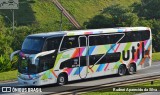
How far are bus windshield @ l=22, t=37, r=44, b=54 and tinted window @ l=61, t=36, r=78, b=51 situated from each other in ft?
5.27

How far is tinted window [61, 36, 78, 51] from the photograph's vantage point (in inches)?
969

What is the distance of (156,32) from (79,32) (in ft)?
110

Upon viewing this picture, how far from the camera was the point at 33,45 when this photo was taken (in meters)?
23.9

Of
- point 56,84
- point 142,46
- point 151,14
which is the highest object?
point 151,14

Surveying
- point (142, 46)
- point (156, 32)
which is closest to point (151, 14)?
point (156, 32)

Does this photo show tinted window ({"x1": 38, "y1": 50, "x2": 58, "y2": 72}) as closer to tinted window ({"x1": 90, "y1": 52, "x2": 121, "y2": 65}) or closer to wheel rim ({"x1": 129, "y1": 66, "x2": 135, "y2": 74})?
tinted window ({"x1": 90, "y1": 52, "x2": 121, "y2": 65})

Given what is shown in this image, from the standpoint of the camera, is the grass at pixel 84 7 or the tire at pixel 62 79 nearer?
the tire at pixel 62 79

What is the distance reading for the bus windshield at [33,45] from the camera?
23531 millimetres

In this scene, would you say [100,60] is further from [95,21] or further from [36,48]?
[95,21]

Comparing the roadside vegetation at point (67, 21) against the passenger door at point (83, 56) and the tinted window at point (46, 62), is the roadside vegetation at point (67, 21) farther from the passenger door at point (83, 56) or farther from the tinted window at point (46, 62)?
the tinted window at point (46, 62)

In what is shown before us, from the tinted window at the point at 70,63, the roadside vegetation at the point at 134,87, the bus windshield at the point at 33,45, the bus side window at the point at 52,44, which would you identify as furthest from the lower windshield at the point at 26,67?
the roadside vegetation at the point at 134,87

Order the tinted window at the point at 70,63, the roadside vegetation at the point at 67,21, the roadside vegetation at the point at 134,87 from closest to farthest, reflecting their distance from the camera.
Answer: the roadside vegetation at the point at 134,87
the tinted window at the point at 70,63
the roadside vegetation at the point at 67,21

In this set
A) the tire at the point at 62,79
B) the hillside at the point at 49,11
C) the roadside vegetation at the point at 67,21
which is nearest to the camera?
the tire at the point at 62,79

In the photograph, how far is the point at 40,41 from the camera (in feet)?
78.0
